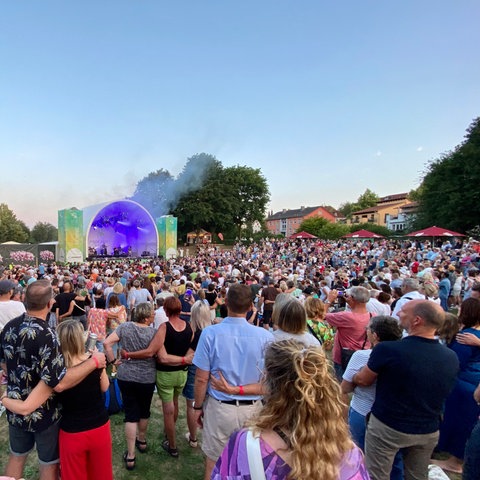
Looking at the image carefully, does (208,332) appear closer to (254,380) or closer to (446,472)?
(254,380)

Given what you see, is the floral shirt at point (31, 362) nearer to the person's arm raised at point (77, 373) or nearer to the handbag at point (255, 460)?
the person's arm raised at point (77, 373)

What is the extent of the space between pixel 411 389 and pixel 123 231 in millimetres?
33691

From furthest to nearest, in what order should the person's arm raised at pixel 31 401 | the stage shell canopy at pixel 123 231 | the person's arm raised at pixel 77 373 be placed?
the stage shell canopy at pixel 123 231 < the person's arm raised at pixel 77 373 < the person's arm raised at pixel 31 401

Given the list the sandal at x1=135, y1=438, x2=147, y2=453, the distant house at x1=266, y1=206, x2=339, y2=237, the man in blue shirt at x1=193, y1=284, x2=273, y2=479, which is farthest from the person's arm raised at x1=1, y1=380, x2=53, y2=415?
the distant house at x1=266, y1=206, x2=339, y2=237

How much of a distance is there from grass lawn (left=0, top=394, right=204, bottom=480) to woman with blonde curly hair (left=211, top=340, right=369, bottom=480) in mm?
2450

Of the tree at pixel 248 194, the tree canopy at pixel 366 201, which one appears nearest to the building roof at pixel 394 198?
the tree canopy at pixel 366 201

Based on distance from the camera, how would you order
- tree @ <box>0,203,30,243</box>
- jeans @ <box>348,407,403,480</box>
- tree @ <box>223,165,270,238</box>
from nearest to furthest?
jeans @ <box>348,407,403,480</box> → tree @ <box>223,165,270,238</box> → tree @ <box>0,203,30,243</box>

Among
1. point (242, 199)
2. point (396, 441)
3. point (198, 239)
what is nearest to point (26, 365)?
point (396, 441)

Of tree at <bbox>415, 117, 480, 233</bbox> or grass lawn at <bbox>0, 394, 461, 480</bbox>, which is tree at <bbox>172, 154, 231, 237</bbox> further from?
grass lawn at <bbox>0, 394, 461, 480</bbox>

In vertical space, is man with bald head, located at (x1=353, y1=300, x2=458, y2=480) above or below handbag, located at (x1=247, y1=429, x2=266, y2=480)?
below

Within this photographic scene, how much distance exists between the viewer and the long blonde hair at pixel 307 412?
1169mm

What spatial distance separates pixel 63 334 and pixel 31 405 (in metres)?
0.47

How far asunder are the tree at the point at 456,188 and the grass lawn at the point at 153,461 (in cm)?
3048

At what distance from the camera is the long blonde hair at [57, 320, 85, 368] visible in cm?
242
